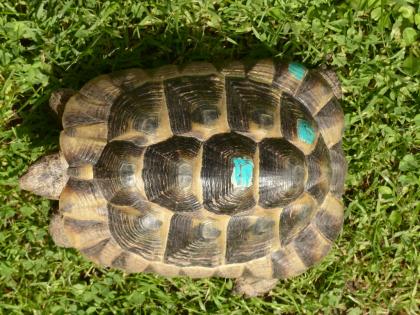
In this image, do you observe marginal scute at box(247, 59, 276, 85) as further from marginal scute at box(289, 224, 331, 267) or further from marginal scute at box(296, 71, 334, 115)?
marginal scute at box(289, 224, 331, 267)

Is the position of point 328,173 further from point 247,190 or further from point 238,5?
point 238,5

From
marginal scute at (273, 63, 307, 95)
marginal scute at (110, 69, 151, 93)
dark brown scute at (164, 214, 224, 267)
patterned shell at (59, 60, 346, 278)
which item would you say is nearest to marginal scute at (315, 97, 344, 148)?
patterned shell at (59, 60, 346, 278)

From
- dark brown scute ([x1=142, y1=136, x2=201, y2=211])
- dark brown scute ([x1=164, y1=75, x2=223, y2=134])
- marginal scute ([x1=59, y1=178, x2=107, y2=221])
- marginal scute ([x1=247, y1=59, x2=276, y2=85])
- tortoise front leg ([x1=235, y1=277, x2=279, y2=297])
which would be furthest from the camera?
tortoise front leg ([x1=235, y1=277, x2=279, y2=297])

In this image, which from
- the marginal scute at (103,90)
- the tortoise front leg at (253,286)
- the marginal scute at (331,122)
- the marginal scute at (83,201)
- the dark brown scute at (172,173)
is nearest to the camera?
the dark brown scute at (172,173)

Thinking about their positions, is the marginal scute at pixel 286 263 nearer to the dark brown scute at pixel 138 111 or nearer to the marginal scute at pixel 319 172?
the marginal scute at pixel 319 172

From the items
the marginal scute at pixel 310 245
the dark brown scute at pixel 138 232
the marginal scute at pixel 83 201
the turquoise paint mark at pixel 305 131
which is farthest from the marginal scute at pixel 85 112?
the marginal scute at pixel 310 245

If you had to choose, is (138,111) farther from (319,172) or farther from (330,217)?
(330,217)

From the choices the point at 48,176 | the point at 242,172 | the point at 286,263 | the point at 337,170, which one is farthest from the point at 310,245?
the point at 48,176
